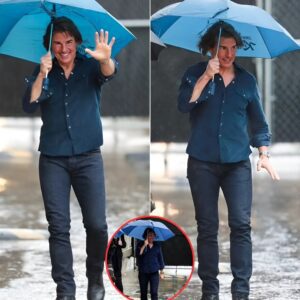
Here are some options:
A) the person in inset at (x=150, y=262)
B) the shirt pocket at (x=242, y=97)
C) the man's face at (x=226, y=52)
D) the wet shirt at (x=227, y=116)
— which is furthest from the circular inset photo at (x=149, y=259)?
the man's face at (x=226, y=52)

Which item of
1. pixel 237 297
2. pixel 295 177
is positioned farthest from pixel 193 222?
pixel 237 297

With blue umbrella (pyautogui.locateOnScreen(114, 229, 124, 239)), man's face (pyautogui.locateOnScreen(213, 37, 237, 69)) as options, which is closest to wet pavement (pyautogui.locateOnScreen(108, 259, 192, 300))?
blue umbrella (pyautogui.locateOnScreen(114, 229, 124, 239))

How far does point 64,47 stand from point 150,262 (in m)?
1.07

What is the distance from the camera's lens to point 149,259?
472cm

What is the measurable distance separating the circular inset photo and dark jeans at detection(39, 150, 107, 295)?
0.16m

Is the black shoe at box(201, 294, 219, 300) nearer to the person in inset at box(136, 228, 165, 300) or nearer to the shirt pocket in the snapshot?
the person in inset at box(136, 228, 165, 300)

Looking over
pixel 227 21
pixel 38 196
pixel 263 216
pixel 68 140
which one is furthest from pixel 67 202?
pixel 38 196

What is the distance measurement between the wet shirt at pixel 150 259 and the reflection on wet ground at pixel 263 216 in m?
0.70

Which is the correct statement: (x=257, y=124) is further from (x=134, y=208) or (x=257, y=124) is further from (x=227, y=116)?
(x=134, y=208)

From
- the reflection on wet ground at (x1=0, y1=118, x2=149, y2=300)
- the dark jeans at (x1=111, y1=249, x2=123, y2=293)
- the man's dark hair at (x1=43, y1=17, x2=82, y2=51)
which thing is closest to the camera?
the man's dark hair at (x1=43, y1=17, x2=82, y2=51)

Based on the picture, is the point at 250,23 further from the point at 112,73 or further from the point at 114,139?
the point at 114,139

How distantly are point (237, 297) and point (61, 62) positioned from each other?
4.65 ft

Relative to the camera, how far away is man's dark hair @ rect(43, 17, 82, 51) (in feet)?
15.3

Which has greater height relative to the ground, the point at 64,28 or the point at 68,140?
the point at 64,28
